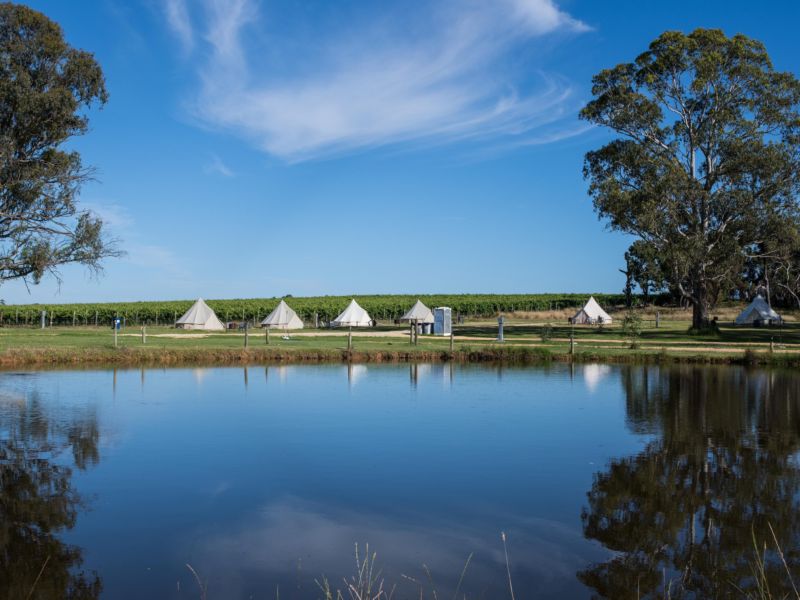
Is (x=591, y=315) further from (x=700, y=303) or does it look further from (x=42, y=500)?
(x=42, y=500)

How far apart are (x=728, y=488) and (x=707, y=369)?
22.5 m

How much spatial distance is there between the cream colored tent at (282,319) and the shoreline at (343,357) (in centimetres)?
2551

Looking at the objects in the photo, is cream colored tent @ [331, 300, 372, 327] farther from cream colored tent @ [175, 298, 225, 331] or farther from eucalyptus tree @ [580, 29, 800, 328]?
eucalyptus tree @ [580, 29, 800, 328]

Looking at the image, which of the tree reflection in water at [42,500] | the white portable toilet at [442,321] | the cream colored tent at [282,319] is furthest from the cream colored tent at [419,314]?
the tree reflection in water at [42,500]

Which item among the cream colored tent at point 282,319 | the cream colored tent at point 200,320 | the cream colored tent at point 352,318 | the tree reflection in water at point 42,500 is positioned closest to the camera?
the tree reflection in water at point 42,500

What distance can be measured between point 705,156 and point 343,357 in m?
28.6

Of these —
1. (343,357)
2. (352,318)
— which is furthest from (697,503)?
Answer: (352,318)

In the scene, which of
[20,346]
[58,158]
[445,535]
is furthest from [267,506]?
[58,158]

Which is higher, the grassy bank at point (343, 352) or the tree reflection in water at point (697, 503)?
the grassy bank at point (343, 352)

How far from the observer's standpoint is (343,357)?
37562 mm

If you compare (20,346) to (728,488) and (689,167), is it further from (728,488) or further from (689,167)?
(689,167)

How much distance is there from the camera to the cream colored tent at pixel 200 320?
2414 inches

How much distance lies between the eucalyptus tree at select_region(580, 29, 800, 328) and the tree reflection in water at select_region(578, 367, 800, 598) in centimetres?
2717

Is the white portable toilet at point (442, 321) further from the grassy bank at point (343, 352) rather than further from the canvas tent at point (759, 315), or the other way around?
the canvas tent at point (759, 315)
